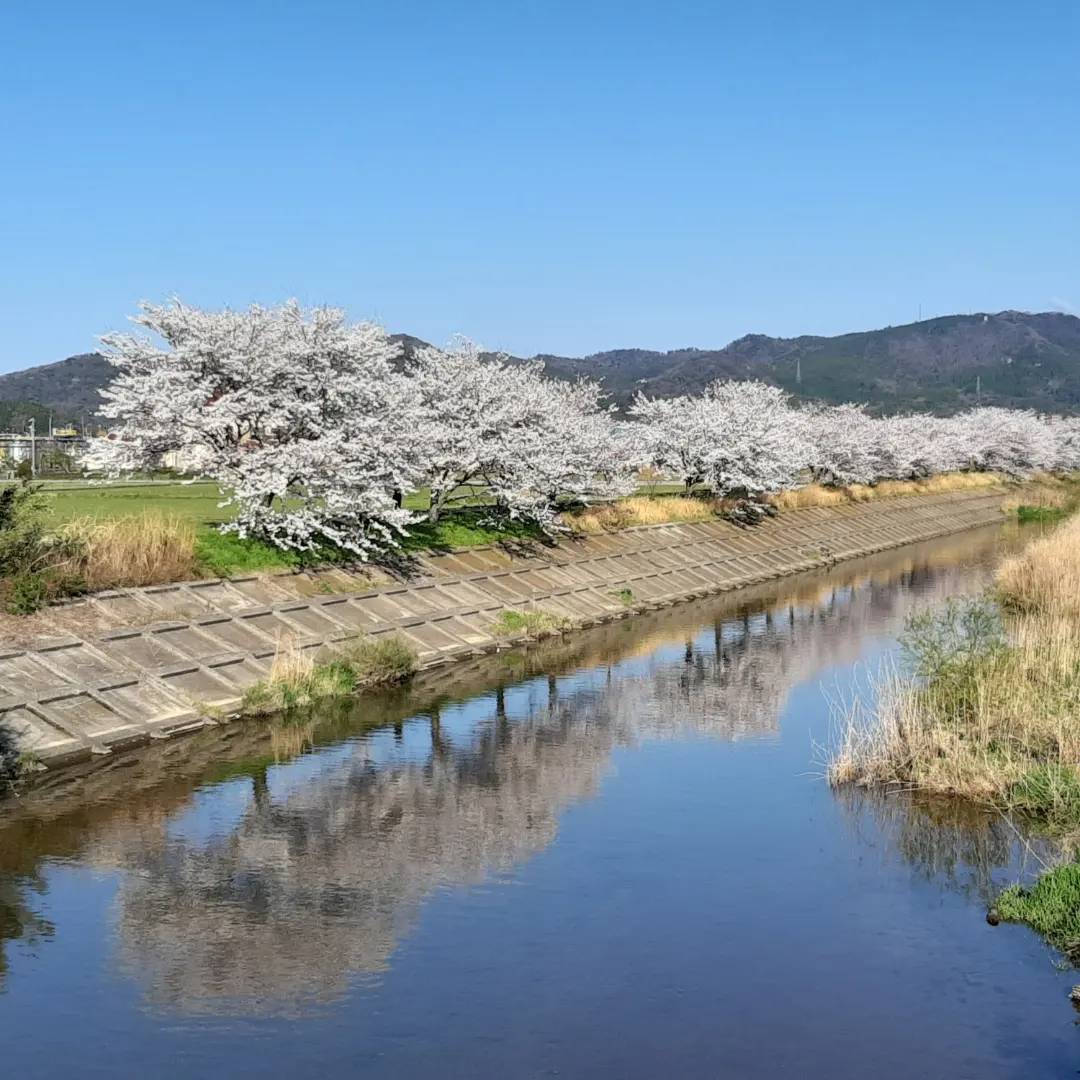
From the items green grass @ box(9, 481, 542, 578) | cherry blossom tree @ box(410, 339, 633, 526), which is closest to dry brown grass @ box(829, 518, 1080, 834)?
green grass @ box(9, 481, 542, 578)

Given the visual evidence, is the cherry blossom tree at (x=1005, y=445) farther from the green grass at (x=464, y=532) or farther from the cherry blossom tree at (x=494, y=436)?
the green grass at (x=464, y=532)

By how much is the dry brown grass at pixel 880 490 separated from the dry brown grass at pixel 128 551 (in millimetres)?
55719

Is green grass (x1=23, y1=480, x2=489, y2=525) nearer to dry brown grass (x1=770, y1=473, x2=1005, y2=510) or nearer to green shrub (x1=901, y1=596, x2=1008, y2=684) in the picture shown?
green shrub (x1=901, y1=596, x2=1008, y2=684)

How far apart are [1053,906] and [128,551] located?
83.7 feet

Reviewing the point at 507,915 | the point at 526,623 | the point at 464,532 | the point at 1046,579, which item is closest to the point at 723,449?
the point at 464,532

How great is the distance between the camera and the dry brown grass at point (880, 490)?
9225 centimetres

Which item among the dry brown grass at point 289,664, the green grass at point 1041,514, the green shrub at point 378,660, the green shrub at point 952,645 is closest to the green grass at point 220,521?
the dry brown grass at point 289,664

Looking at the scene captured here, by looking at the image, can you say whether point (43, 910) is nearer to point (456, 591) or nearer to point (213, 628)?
point (213, 628)

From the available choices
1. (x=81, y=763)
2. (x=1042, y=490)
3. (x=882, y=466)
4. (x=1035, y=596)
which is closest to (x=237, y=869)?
(x=81, y=763)

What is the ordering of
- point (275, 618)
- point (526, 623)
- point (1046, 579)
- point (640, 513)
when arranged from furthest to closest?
1. point (640, 513)
2. point (526, 623)
3. point (1046, 579)
4. point (275, 618)

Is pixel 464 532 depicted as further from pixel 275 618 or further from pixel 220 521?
pixel 275 618

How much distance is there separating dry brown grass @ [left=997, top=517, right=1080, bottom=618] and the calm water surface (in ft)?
46.6

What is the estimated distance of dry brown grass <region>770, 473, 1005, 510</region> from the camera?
92250 mm

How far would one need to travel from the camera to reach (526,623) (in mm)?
45438
